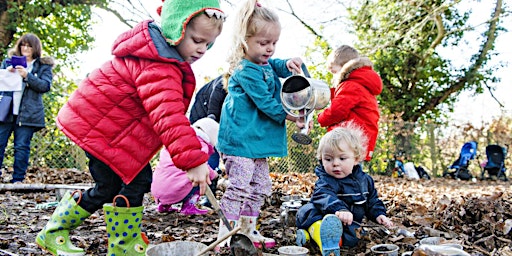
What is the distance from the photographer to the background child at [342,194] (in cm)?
278

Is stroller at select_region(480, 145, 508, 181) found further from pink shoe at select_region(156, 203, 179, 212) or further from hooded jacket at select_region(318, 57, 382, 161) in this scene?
pink shoe at select_region(156, 203, 179, 212)

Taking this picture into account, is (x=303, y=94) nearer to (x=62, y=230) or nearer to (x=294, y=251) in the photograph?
(x=294, y=251)

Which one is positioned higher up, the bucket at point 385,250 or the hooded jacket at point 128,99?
the hooded jacket at point 128,99

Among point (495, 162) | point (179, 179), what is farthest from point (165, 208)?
point (495, 162)

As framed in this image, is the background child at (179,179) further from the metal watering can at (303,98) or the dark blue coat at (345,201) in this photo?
the dark blue coat at (345,201)

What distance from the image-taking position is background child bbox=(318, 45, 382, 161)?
4090mm

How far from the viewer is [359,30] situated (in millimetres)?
13602

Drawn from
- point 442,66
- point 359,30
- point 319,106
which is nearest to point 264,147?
point 319,106

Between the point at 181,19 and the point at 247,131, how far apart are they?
97 centimetres

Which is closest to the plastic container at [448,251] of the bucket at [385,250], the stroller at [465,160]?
the bucket at [385,250]

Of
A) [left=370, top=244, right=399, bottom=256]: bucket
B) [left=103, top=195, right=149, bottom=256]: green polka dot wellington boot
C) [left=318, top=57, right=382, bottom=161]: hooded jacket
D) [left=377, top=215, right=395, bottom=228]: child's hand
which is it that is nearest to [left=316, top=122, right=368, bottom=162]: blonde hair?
[left=377, top=215, right=395, bottom=228]: child's hand

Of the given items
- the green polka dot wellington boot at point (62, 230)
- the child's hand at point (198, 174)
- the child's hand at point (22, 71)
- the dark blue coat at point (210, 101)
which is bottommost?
the green polka dot wellington boot at point (62, 230)

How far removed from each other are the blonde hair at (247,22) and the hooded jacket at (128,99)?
646 millimetres

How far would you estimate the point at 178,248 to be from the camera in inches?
87.9
